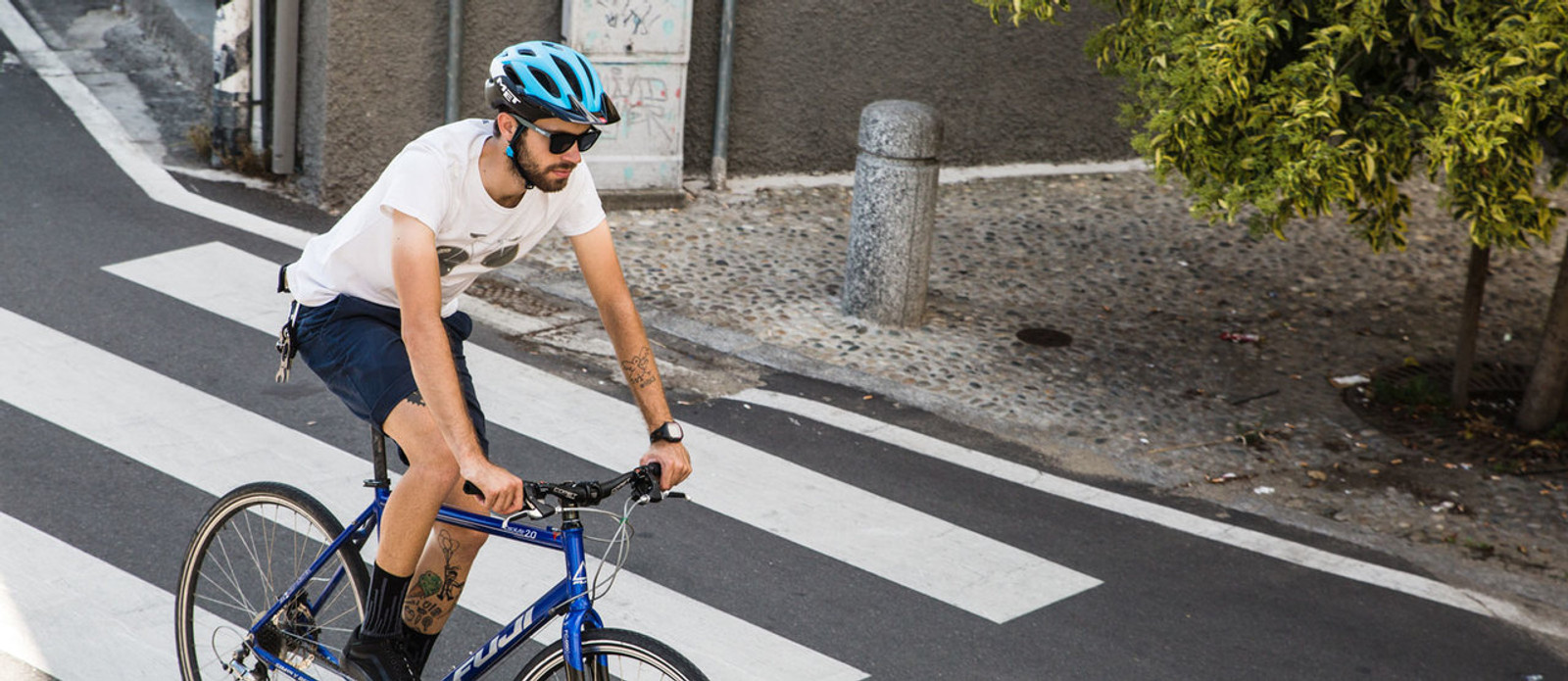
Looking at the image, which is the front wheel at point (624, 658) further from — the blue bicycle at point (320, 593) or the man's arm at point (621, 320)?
the man's arm at point (621, 320)

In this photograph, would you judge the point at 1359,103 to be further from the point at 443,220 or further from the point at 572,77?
the point at 443,220

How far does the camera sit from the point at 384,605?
3.61 metres

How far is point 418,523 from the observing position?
346 centimetres

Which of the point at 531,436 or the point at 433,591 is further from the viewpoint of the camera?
the point at 531,436

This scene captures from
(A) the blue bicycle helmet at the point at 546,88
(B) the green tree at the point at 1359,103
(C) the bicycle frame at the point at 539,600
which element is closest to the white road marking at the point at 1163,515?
(B) the green tree at the point at 1359,103

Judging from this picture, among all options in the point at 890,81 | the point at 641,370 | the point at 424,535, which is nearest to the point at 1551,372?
the point at 890,81

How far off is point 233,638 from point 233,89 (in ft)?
19.6

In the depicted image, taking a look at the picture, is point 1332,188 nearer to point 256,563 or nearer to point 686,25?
point 256,563

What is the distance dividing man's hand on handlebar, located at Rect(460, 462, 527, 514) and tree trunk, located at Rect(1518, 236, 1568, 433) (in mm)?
5935

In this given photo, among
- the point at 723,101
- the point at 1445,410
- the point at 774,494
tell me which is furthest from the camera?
the point at 723,101

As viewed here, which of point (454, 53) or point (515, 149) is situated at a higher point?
point (515, 149)

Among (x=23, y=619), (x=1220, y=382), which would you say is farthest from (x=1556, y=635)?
(x=23, y=619)

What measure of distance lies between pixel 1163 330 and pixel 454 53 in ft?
14.7

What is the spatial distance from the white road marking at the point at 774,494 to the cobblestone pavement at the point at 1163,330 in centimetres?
114
